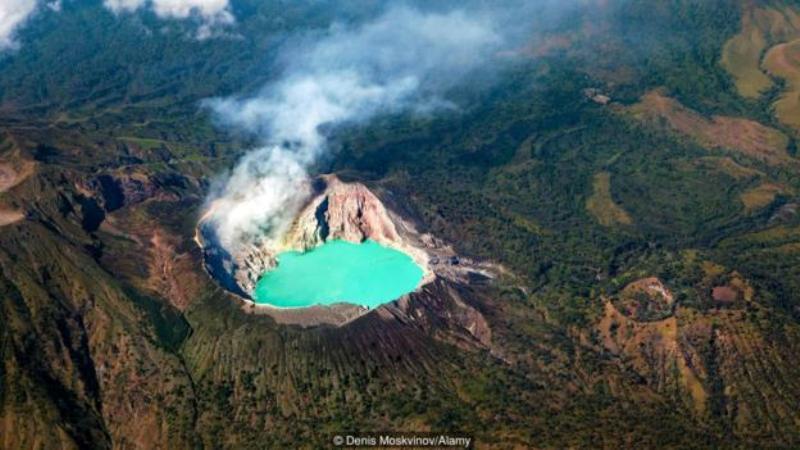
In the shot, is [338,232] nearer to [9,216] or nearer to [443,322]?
[443,322]

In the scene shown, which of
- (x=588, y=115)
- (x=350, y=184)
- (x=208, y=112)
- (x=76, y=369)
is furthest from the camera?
(x=208, y=112)

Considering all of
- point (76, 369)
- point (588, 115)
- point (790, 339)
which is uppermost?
point (76, 369)

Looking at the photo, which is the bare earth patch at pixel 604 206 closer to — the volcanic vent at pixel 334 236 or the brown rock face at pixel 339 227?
the volcanic vent at pixel 334 236

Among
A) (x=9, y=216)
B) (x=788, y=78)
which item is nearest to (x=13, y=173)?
(x=9, y=216)

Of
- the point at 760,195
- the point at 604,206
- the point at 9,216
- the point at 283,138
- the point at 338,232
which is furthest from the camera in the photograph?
the point at 283,138

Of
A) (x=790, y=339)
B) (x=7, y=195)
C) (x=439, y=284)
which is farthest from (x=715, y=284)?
(x=7, y=195)

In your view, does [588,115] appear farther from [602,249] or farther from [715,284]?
[715,284]
